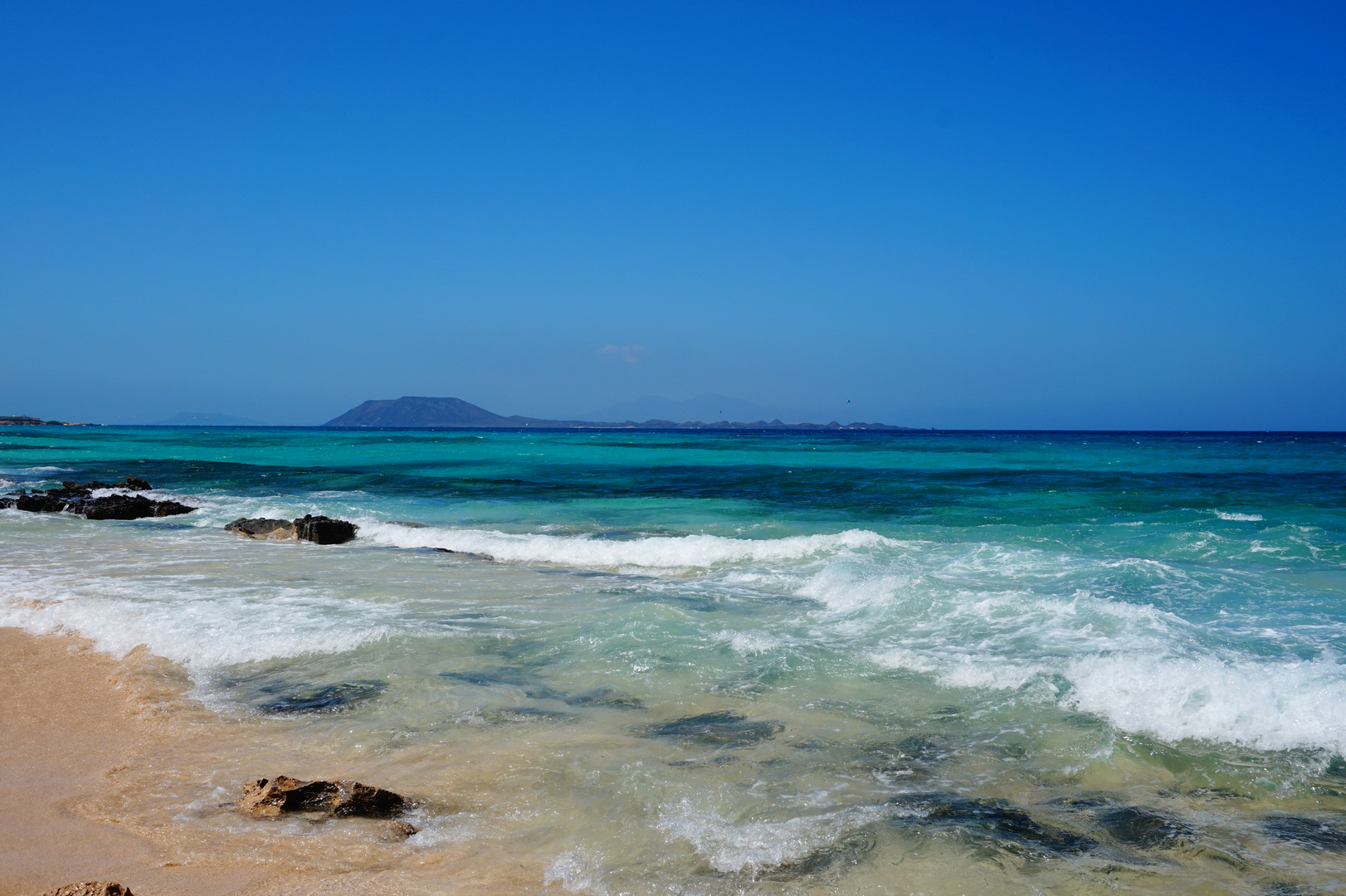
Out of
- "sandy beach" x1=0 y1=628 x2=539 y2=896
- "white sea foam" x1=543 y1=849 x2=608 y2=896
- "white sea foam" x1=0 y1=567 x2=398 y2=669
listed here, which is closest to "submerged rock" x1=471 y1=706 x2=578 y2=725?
Result: "sandy beach" x1=0 y1=628 x2=539 y2=896

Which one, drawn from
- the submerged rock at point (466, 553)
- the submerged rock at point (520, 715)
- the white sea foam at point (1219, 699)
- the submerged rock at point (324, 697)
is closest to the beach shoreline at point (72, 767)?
the submerged rock at point (324, 697)

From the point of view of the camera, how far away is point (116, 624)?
7660 mm

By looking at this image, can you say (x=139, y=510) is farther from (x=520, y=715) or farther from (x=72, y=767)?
(x=520, y=715)

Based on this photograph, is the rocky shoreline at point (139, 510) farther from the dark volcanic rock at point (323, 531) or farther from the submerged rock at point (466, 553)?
the submerged rock at point (466, 553)

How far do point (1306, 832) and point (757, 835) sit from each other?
2.74 meters

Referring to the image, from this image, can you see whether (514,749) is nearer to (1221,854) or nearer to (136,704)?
(136,704)

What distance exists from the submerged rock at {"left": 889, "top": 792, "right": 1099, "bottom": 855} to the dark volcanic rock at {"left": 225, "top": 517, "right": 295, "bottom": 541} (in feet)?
43.4

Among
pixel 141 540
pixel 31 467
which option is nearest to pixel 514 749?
pixel 141 540

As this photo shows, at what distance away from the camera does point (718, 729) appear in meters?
5.27

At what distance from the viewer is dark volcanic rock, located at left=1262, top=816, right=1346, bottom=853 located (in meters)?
3.85

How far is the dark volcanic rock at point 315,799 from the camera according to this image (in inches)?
154

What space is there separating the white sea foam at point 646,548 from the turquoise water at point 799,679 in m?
0.07

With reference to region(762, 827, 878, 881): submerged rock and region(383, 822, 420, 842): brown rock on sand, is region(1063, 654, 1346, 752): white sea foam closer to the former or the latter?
region(762, 827, 878, 881): submerged rock

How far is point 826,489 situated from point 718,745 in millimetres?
19557
